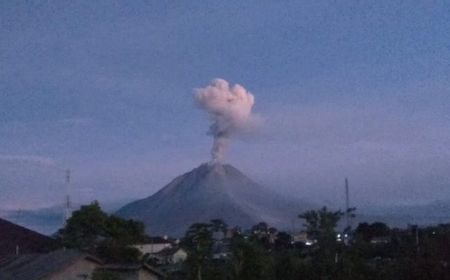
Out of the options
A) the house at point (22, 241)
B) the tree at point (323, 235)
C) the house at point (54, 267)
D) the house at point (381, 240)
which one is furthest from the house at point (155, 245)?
the tree at point (323, 235)

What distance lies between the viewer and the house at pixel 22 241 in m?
49.7

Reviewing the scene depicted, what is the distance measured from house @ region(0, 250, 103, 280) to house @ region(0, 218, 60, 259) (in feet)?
32.8

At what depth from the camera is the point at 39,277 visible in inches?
1437

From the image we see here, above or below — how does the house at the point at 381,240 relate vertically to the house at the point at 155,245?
below

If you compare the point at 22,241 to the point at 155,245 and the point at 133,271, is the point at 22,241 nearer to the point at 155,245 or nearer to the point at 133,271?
the point at 133,271

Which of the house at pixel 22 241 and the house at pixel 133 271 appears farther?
the house at pixel 22 241

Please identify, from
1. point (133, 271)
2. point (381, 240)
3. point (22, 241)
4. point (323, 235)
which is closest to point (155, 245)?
point (22, 241)

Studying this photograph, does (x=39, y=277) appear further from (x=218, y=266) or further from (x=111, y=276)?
(x=218, y=266)

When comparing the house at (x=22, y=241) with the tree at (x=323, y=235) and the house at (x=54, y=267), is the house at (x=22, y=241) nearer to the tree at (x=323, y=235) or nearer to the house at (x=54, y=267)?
the house at (x=54, y=267)

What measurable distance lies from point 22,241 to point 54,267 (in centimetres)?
1476

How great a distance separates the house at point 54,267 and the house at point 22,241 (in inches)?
393

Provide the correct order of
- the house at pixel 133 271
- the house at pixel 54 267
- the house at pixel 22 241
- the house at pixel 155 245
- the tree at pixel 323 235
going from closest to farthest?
the tree at pixel 323 235 < the house at pixel 54 267 < the house at pixel 133 271 < the house at pixel 22 241 < the house at pixel 155 245

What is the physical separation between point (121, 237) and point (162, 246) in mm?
22884

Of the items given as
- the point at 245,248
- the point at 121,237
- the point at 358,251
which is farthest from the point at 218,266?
the point at 121,237
